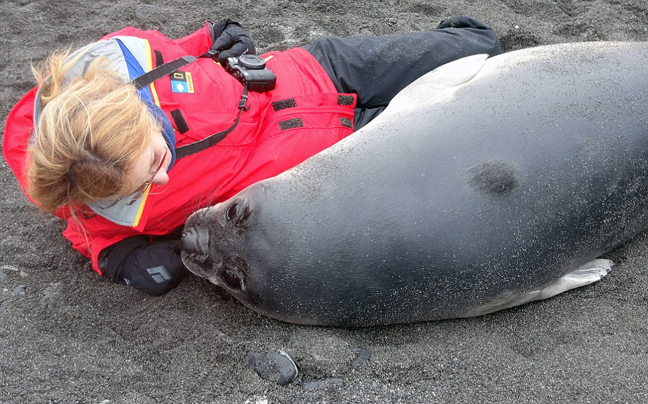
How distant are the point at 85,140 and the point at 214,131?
712mm

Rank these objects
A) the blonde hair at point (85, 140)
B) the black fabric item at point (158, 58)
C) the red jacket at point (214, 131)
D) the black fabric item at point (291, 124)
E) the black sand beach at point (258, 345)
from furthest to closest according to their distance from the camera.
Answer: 1. the black fabric item at point (291, 124)
2. the black fabric item at point (158, 58)
3. the red jacket at point (214, 131)
4. the black sand beach at point (258, 345)
5. the blonde hair at point (85, 140)

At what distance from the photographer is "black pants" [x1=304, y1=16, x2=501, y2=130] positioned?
3287mm

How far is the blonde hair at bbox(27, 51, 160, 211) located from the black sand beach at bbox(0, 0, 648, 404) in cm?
57

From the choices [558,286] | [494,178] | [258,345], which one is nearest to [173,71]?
[258,345]

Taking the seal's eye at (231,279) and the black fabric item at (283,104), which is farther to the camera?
the black fabric item at (283,104)

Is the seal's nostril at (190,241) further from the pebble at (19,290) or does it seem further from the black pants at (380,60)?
the black pants at (380,60)

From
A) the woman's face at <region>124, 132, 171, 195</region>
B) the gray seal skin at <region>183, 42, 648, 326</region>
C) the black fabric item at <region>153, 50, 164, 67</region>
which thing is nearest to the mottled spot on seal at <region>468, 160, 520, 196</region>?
the gray seal skin at <region>183, 42, 648, 326</region>

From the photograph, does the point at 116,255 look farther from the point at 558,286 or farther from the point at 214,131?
the point at 558,286

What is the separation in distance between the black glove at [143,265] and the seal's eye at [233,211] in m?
0.34

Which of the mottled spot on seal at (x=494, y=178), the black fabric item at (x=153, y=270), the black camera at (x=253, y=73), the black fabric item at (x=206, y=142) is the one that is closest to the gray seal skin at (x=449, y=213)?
the mottled spot on seal at (x=494, y=178)

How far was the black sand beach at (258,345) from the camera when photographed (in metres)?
2.32

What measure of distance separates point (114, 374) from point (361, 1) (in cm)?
312

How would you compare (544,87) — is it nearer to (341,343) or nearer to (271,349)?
(341,343)

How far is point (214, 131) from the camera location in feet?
9.27
